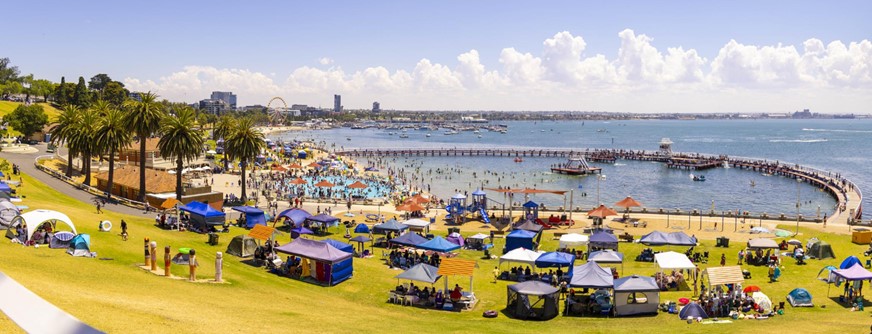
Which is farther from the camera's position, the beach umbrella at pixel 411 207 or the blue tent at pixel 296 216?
the beach umbrella at pixel 411 207

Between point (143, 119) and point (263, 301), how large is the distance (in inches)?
1393

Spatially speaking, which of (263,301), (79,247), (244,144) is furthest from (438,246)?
(244,144)

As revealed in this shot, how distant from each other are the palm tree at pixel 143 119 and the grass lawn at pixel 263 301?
20072mm

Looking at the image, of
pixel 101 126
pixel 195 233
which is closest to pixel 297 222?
pixel 195 233

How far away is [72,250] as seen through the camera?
80.7 feet

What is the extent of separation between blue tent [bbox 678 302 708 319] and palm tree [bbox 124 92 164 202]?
143 ft

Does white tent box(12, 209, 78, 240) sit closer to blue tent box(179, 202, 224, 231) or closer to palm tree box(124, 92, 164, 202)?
blue tent box(179, 202, 224, 231)

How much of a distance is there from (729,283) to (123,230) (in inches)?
1079

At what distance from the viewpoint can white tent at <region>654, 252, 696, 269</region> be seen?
28.5 metres

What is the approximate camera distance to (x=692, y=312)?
2334 cm

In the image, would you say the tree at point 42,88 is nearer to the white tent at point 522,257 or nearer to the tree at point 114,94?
the tree at point 114,94

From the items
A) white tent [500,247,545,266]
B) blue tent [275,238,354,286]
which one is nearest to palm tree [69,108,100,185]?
blue tent [275,238,354,286]

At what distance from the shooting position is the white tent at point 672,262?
28.5m

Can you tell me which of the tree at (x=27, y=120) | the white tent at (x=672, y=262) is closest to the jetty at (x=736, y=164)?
the white tent at (x=672, y=262)
